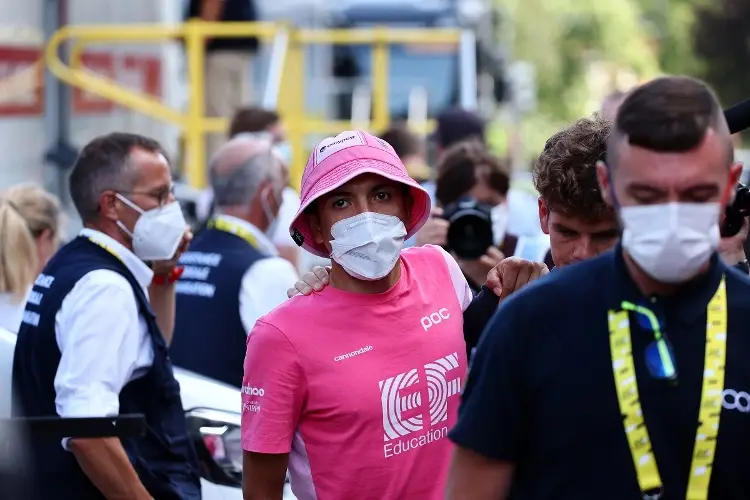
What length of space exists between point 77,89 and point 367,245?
6.77 metres

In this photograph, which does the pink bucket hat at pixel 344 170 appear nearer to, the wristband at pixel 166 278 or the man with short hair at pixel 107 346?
the man with short hair at pixel 107 346

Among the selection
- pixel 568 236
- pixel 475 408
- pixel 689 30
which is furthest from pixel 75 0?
pixel 689 30

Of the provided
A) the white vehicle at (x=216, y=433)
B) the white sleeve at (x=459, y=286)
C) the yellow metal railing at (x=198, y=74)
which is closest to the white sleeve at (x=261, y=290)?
the white vehicle at (x=216, y=433)

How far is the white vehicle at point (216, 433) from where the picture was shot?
4570 mm

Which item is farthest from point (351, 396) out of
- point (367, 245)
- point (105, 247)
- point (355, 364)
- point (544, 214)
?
point (105, 247)

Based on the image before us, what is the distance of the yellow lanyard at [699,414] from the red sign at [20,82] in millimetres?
6058

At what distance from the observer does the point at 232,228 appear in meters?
5.61

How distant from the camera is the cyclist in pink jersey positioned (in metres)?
3.03

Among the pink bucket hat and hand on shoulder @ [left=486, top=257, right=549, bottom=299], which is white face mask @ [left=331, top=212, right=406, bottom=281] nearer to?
the pink bucket hat

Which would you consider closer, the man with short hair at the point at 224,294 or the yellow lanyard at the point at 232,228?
the man with short hair at the point at 224,294

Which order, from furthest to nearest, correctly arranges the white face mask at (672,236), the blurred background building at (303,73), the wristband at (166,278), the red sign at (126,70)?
1. the red sign at (126,70)
2. the blurred background building at (303,73)
3. the wristband at (166,278)
4. the white face mask at (672,236)

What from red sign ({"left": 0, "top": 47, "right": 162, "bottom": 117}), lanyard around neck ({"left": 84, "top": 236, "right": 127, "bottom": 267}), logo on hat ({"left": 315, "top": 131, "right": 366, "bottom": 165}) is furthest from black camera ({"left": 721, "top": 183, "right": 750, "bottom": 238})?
red sign ({"left": 0, "top": 47, "right": 162, "bottom": 117})

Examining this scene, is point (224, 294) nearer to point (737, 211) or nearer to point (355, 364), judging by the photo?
point (355, 364)

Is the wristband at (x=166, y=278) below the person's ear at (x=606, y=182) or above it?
below
